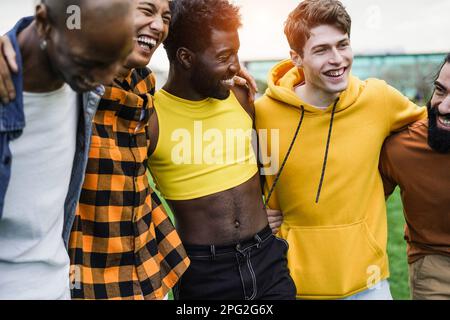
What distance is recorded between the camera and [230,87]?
259cm

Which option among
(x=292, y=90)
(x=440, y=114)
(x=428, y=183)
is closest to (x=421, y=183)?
(x=428, y=183)

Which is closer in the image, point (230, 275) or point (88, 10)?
point (88, 10)

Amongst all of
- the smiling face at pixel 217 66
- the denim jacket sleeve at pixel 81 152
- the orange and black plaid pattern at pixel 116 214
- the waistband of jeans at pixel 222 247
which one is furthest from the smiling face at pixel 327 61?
the denim jacket sleeve at pixel 81 152

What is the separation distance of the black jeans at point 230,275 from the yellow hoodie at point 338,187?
0.67ft

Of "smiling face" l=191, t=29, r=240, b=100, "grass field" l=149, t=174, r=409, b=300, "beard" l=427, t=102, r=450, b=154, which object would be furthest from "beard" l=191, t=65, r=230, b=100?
"grass field" l=149, t=174, r=409, b=300

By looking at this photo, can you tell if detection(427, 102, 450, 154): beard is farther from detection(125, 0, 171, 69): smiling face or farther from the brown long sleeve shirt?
detection(125, 0, 171, 69): smiling face

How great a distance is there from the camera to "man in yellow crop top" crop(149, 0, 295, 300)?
2.42 meters

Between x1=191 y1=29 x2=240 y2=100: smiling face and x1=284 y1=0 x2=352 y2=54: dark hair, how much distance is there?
0.41 meters

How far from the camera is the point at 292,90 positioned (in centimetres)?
280

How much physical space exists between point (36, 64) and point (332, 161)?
157 cm

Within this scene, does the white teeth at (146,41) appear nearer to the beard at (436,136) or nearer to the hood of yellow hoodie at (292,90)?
the hood of yellow hoodie at (292,90)

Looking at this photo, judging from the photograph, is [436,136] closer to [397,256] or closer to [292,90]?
[292,90]

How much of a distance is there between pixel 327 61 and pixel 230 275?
119cm

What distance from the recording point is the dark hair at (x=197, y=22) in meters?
2.56
